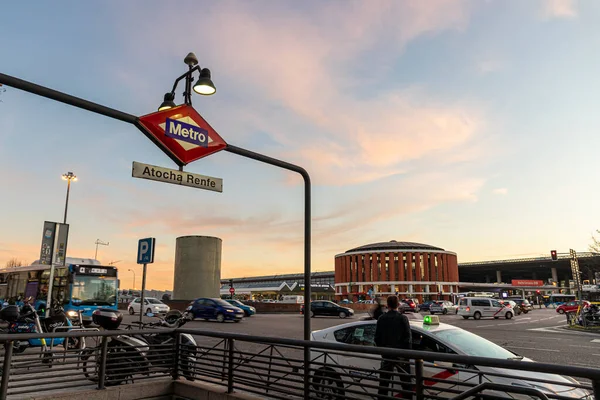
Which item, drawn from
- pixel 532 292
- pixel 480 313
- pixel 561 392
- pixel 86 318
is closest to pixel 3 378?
pixel 561 392

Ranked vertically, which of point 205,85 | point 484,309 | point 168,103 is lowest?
point 484,309

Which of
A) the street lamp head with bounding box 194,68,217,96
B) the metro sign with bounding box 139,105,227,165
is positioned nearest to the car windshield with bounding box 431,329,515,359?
the metro sign with bounding box 139,105,227,165

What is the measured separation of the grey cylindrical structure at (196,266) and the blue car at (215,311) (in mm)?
7455

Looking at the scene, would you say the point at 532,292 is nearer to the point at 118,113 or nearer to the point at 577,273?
the point at 577,273

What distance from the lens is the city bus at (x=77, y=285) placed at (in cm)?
1997

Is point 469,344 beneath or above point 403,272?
beneath

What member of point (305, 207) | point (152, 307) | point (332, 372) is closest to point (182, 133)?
point (305, 207)

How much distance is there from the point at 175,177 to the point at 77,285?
16004 mm

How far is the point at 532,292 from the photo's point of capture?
145875 millimetres

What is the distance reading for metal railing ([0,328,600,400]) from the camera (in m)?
3.90

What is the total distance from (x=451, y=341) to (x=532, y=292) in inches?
6355

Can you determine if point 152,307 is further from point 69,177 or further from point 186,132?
point 186,132

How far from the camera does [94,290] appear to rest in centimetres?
2059

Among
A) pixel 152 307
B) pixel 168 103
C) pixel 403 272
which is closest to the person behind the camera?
pixel 168 103
